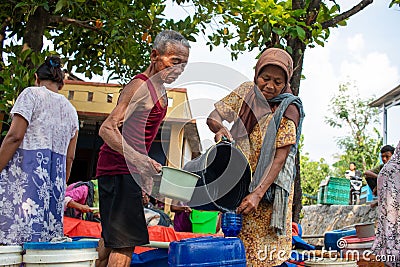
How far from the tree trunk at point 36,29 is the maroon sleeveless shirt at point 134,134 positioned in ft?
8.16

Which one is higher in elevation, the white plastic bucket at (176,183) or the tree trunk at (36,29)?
the tree trunk at (36,29)

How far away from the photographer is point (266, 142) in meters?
2.14

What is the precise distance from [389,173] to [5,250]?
216cm

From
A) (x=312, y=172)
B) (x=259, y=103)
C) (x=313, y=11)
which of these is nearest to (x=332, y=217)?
(x=313, y=11)

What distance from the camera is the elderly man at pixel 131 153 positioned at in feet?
6.48

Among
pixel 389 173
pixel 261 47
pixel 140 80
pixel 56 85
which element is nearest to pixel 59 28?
pixel 261 47

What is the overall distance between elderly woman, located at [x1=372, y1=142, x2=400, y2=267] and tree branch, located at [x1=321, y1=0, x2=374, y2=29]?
1.40 meters

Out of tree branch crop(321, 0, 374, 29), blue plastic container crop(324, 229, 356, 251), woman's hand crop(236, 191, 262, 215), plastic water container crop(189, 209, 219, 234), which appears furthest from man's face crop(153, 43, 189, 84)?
plastic water container crop(189, 209, 219, 234)

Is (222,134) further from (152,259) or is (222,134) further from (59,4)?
(59,4)

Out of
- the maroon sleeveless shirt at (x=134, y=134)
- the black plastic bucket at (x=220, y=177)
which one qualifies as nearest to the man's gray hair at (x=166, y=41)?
the maroon sleeveless shirt at (x=134, y=134)

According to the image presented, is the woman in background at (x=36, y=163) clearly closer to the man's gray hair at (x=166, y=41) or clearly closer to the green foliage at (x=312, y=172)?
the man's gray hair at (x=166, y=41)

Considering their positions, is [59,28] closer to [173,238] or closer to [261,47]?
[261,47]

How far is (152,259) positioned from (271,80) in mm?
1217

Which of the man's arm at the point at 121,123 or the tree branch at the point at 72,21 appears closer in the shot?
the man's arm at the point at 121,123
